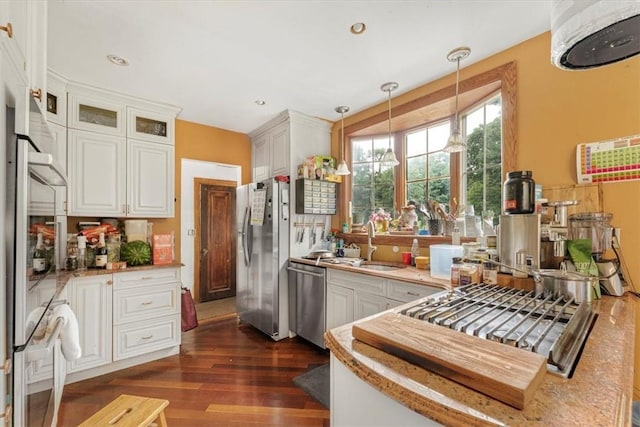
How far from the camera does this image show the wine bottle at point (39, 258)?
101 cm

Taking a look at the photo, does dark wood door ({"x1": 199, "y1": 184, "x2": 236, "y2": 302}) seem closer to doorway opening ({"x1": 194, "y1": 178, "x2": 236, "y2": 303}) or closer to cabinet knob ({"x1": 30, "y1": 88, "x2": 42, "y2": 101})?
doorway opening ({"x1": 194, "y1": 178, "x2": 236, "y2": 303})

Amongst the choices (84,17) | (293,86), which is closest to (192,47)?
(84,17)

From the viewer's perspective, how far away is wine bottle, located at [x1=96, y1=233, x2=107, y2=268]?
236cm

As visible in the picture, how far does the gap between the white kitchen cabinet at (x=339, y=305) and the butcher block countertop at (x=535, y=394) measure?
1607 millimetres

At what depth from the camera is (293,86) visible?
2.56m

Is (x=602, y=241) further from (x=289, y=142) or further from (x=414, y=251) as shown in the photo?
(x=289, y=142)

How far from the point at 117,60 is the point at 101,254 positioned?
5.36ft

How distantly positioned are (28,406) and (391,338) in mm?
1226

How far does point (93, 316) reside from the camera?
2225 mm

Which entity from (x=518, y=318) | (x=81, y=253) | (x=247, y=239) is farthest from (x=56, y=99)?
(x=518, y=318)

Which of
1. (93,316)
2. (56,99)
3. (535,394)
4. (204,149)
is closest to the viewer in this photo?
(535,394)

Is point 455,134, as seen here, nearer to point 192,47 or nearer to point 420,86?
point 420,86

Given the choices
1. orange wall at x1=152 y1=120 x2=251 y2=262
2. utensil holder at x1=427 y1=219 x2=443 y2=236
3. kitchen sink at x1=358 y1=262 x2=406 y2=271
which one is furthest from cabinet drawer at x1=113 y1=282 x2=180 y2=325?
utensil holder at x1=427 y1=219 x2=443 y2=236

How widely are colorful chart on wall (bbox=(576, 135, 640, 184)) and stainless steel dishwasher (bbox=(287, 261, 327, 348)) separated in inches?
79.8
